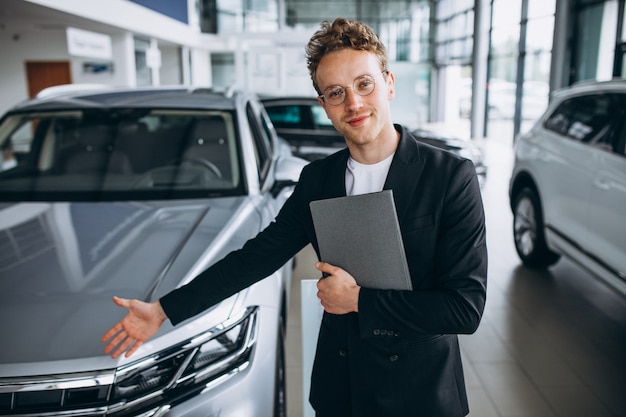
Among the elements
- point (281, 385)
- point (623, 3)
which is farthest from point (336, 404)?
point (623, 3)

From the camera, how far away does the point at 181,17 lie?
16.9 metres

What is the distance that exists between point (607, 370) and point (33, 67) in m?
14.2

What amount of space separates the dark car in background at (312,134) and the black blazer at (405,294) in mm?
4754

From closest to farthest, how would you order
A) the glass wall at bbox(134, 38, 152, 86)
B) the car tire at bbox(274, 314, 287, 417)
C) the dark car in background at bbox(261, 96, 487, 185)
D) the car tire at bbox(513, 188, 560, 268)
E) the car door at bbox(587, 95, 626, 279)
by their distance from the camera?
1. the car tire at bbox(274, 314, 287, 417)
2. the car door at bbox(587, 95, 626, 279)
3. the car tire at bbox(513, 188, 560, 268)
4. the dark car in background at bbox(261, 96, 487, 185)
5. the glass wall at bbox(134, 38, 152, 86)

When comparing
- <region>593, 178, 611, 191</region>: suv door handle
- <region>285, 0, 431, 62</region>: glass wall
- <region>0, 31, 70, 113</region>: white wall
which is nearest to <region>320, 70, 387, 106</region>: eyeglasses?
<region>593, 178, 611, 191</region>: suv door handle

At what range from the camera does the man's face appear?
1242mm

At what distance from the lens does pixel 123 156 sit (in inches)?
118

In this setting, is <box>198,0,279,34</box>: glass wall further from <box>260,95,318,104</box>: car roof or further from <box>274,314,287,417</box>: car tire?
<box>274,314,287,417</box>: car tire

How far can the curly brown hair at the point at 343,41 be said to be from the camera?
1236 millimetres

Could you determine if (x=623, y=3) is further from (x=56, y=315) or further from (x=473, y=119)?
(x=56, y=315)

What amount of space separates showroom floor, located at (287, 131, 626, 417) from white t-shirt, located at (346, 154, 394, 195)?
35.2 inches

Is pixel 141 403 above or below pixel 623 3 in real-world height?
below

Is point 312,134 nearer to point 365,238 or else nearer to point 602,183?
point 602,183

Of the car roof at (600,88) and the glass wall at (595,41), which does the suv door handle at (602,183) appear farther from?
the glass wall at (595,41)
